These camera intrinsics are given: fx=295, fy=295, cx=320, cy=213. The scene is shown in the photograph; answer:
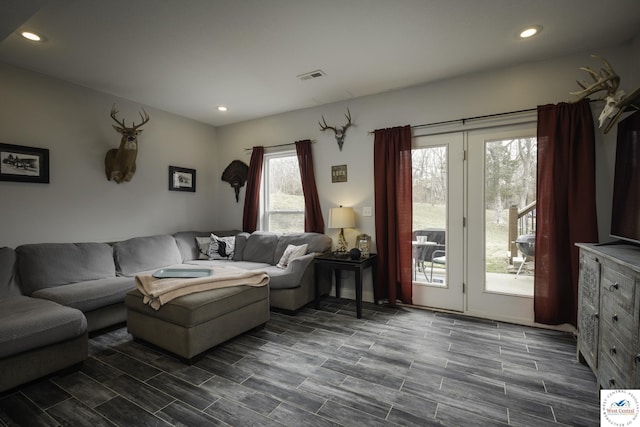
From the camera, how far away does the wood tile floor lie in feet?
5.78

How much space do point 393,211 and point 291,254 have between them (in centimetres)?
141

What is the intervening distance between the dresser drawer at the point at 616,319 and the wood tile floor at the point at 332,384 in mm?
508

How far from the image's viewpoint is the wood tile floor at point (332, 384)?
5.78 feet

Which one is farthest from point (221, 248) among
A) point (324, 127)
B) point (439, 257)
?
point (439, 257)

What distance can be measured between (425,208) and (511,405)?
2.20m

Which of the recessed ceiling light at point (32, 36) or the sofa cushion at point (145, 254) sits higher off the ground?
the recessed ceiling light at point (32, 36)

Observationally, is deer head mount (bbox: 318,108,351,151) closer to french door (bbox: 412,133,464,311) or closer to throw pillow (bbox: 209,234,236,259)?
french door (bbox: 412,133,464,311)

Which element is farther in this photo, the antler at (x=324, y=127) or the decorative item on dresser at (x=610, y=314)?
the antler at (x=324, y=127)

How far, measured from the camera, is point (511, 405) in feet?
6.08

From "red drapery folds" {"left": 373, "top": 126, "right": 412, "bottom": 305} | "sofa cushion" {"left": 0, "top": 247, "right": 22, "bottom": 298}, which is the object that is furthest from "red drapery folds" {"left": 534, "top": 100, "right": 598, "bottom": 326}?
"sofa cushion" {"left": 0, "top": 247, "right": 22, "bottom": 298}

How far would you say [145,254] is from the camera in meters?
3.82

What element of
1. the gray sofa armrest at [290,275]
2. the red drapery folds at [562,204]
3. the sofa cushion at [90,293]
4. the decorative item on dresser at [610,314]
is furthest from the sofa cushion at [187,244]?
the decorative item on dresser at [610,314]

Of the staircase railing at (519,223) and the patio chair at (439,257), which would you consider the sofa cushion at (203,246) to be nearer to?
the patio chair at (439,257)

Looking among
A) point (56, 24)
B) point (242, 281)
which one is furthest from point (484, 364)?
point (56, 24)
